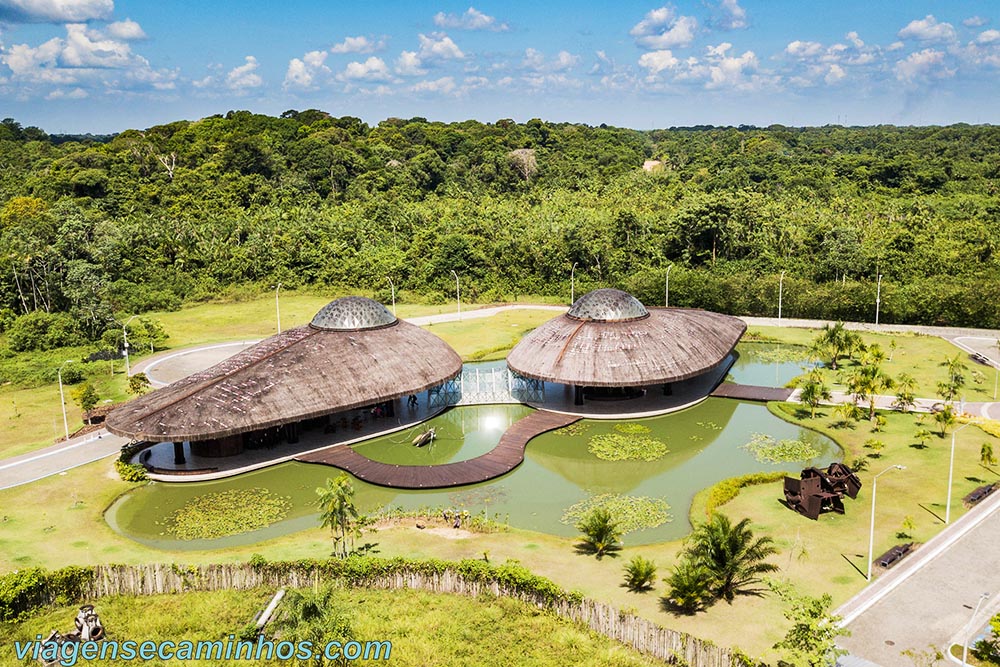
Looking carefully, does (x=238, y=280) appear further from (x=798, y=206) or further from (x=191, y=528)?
(x=798, y=206)

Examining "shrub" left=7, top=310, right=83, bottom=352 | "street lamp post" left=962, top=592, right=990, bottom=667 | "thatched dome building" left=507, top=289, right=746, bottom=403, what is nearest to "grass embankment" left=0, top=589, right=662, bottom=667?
"street lamp post" left=962, top=592, right=990, bottom=667

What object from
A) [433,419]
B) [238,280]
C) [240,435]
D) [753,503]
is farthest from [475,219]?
[753,503]

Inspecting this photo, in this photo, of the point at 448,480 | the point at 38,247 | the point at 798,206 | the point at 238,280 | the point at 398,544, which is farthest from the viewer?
the point at 798,206

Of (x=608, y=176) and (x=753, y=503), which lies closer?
(x=753, y=503)

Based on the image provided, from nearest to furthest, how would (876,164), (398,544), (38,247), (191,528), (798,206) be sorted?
1. (398,544)
2. (191,528)
3. (38,247)
4. (798,206)
5. (876,164)

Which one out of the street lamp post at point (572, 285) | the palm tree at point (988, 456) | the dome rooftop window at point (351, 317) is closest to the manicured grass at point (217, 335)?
the street lamp post at point (572, 285)

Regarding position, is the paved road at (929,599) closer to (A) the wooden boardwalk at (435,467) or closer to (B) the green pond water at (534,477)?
(B) the green pond water at (534,477)

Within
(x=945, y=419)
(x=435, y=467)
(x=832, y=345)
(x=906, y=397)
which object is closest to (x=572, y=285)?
(x=832, y=345)
